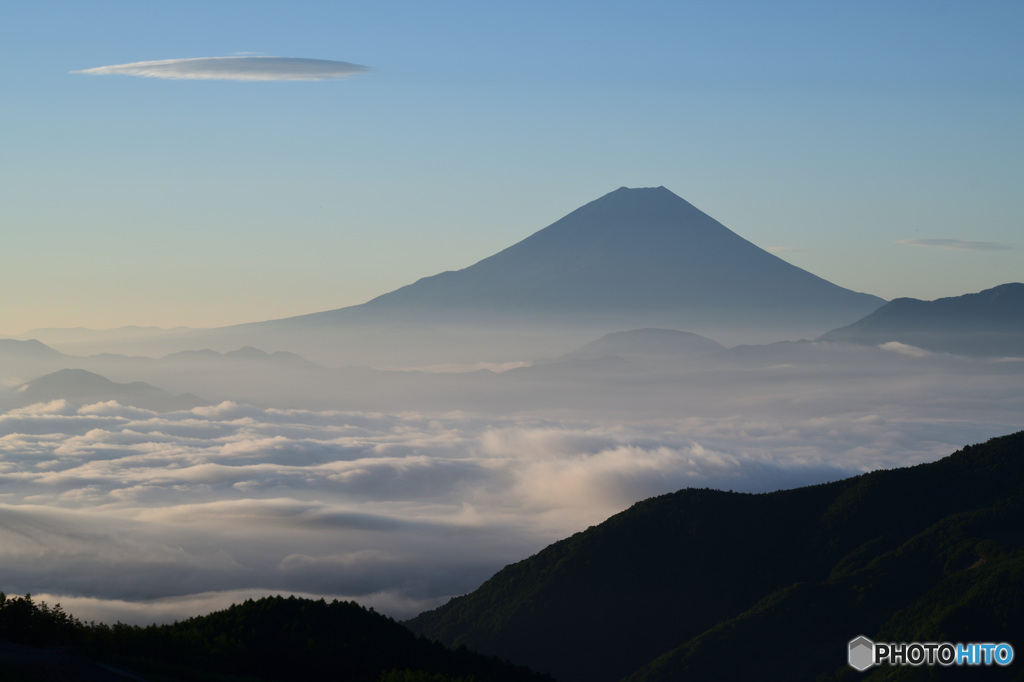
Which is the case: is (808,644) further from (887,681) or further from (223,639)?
(223,639)

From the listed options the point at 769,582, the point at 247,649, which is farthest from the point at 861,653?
the point at 247,649

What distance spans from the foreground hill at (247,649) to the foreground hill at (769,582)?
119 feet

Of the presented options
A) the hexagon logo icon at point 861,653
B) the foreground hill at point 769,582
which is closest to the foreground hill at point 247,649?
the foreground hill at point 769,582

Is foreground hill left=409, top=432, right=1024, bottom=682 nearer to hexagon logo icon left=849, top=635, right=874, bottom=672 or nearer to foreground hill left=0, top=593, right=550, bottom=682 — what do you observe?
hexagon logo icon left=849, top=635, right=874, bottom=672

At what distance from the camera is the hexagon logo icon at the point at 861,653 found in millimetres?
87706

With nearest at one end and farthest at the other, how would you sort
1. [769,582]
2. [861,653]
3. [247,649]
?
[247,649] → [861,653] → [769,582]

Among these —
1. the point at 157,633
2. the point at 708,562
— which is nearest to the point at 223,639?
the point at 157,633

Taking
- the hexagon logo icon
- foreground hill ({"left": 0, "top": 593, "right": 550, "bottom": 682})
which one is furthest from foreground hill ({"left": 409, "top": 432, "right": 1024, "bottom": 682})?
foreground hill ({"left": 0, "top": 593, "right": 550, "bottom": 682})

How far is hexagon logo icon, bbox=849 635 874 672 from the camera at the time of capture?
8771 centimetres

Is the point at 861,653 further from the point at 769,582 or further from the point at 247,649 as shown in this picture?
the point at 247,649

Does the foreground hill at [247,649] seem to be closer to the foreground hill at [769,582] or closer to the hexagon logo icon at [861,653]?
the foreground hill at [769,582]

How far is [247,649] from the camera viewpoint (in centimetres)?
5528

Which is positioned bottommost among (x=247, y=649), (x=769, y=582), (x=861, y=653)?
(x=861, y=653)

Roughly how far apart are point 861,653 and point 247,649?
61.3 m
